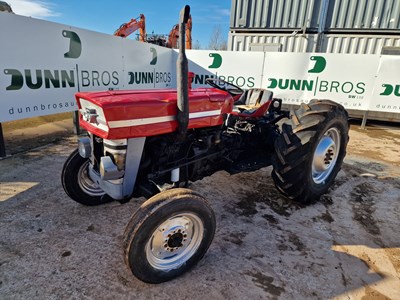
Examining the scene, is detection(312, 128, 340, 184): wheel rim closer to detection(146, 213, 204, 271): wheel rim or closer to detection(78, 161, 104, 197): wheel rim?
detection(146, 213, 204, 271): wheel rim

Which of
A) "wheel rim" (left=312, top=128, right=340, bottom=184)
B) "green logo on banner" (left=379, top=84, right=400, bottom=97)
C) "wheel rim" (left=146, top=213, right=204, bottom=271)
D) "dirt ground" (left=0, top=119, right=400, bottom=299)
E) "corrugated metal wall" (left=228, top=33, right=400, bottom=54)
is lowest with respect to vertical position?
"dirt ground" (left=0, top=119, right=400, bottom=299)

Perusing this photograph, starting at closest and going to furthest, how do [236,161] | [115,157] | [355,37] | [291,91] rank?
[115,157], [236,161], [291,91], [355,37]

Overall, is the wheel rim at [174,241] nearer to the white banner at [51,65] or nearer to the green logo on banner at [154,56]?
the white banner at [51,65]

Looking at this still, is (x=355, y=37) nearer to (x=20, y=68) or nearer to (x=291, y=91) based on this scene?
(x=291, y=91)

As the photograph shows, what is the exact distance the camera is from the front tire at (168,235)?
1.67m

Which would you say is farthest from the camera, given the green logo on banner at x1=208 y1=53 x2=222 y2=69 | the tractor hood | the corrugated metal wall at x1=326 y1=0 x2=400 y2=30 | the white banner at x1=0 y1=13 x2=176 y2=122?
the corrugated metal wall at x1=326 y1=0 x2=400 y2=30

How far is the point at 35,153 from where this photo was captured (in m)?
4.34

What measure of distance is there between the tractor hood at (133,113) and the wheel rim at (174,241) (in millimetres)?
651

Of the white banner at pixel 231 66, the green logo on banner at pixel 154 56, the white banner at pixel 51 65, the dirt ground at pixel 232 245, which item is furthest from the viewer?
the white banner at pixel 231 66

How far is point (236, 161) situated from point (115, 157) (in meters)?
1.57

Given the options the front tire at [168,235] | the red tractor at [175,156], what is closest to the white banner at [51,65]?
the red tractor at [175,156]

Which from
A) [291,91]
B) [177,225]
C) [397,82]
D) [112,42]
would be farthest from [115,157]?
[397,82]

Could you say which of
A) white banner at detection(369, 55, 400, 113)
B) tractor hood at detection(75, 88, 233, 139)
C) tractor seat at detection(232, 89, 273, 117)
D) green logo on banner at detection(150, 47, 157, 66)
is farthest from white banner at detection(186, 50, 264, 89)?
tractor hood at detection(75, 88, 233, 139)

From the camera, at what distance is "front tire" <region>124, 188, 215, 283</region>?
167 centimetres
